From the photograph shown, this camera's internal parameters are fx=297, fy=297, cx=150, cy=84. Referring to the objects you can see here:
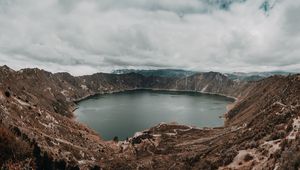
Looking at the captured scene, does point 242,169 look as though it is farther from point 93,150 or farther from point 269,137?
point 93,150

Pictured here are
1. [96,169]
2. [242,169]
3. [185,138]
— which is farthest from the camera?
[185,138]

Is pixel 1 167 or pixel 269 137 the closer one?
pixel 1 167

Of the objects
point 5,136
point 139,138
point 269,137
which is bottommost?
point 139,138

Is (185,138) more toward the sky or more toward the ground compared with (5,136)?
more toward the ground

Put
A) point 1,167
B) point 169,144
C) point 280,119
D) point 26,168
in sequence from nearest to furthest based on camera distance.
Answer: point 1,167, point 26,168, point 280,119, point 169,144

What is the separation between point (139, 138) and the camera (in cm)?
18550

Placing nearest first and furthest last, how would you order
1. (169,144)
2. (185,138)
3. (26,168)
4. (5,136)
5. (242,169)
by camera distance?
(26,168), (5,136), (242,169), (169,144), (185,138)

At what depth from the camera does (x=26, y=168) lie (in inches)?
1705

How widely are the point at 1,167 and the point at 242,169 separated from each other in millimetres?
46557

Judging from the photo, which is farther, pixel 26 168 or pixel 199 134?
pixel 199 134

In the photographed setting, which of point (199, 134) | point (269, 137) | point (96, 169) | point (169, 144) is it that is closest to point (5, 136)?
point (269, 137)

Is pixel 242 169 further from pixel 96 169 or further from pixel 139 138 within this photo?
pixel 139 138

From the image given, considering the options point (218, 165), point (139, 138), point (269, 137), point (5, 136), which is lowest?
point (139, 138)

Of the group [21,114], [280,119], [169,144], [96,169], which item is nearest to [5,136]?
[96,169]
